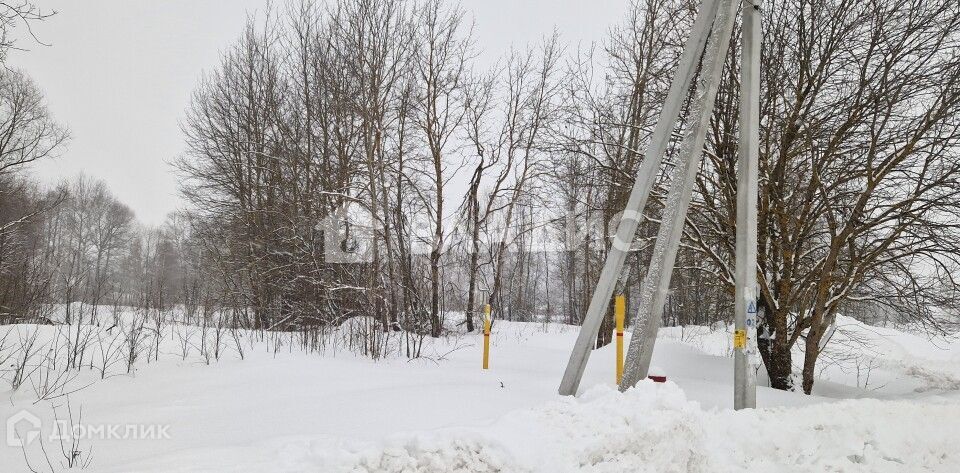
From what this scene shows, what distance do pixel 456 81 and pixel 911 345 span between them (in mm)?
18863

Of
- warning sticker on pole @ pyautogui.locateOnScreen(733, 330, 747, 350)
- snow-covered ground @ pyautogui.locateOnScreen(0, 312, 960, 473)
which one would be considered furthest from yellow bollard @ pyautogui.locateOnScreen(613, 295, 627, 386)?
warning sticker on pole @ pyautogui.locateOnScreen(733, 330, 747, 350)

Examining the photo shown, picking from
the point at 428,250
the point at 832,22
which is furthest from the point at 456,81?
the point at 832,22

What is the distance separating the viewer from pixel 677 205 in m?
5.47

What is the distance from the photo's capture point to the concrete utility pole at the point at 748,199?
213 inches

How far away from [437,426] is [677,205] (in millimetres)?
3571

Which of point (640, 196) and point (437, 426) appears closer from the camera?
point (437, 426)

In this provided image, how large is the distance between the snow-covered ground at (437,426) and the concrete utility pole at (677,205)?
0.87 m

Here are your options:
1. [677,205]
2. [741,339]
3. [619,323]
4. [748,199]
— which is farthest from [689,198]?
[619,323]

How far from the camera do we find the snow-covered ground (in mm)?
3020

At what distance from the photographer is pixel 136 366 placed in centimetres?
583

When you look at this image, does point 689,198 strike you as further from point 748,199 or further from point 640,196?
point 748,199

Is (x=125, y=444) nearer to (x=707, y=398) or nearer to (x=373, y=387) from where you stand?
(x=373, y=387)

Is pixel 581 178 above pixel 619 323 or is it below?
above

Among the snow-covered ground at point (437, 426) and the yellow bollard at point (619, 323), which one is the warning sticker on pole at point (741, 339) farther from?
the yellow bollard at point (619, 323)
